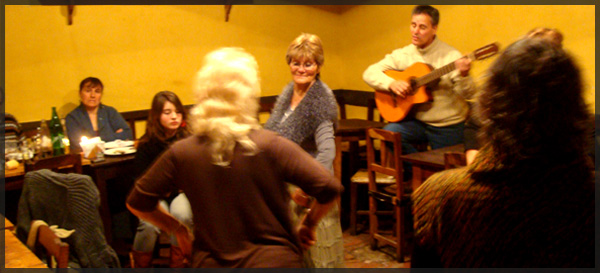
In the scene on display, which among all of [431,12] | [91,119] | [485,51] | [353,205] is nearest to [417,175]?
[485,51]

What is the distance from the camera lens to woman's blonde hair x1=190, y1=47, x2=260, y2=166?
1556 millimetres

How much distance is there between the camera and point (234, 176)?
5.08 ft

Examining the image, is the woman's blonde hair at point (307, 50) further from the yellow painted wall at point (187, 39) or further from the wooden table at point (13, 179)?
the yellow painted wall at point (187, 39)

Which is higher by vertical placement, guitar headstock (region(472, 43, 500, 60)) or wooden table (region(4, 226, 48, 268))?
guitar headstock (region(472, 43, 500, 60))

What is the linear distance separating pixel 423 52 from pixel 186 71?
2.38 m

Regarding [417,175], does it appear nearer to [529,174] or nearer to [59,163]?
[59,163]

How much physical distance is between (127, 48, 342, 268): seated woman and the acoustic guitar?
2.27 metres

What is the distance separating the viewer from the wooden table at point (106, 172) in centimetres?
353

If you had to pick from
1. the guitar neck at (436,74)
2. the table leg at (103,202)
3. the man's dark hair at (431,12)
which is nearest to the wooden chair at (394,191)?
the guitar neck at (436,74)

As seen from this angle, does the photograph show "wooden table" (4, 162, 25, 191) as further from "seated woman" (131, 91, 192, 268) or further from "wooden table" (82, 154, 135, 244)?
"seated woman" (131, 91, 192, 268)

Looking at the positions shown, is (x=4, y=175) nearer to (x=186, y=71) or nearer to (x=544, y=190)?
(x=186, y=71)

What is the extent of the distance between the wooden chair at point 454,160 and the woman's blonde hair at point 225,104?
1.53 metres

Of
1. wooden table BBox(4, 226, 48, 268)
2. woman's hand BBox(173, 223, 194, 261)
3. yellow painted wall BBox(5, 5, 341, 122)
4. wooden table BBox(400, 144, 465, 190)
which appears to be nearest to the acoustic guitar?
wooden table BBox(400, 144, 465, 190)

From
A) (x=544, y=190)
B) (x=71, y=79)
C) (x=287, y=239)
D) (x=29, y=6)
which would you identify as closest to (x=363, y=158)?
(x=71, y=79)
